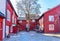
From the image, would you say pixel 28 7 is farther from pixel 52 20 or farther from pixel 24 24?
pixel 52 20

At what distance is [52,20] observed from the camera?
39.0 m

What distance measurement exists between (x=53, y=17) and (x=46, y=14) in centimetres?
219

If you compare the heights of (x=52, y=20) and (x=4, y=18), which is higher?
(x=52, y=20)

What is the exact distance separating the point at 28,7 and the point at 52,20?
44.4 feet

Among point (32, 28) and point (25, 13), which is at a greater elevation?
point (25, 13)

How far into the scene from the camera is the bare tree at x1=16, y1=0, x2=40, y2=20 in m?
49.8

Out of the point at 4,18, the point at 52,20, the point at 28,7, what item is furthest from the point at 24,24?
the point at 4,18

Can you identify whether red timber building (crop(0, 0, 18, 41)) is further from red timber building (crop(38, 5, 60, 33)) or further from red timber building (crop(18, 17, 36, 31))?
red timber building (crop(18, 17, 36, 31))

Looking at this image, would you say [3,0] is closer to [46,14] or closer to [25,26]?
[46,14]

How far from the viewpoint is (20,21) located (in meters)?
57.4

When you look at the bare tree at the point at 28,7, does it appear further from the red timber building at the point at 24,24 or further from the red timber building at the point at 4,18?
the red timber building at the point at 4,18

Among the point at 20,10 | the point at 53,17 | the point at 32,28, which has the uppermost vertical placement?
the point at 20,10

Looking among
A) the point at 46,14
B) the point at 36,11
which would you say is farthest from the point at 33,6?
the point at 46,14

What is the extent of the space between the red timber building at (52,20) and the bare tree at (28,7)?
12.1 metres
